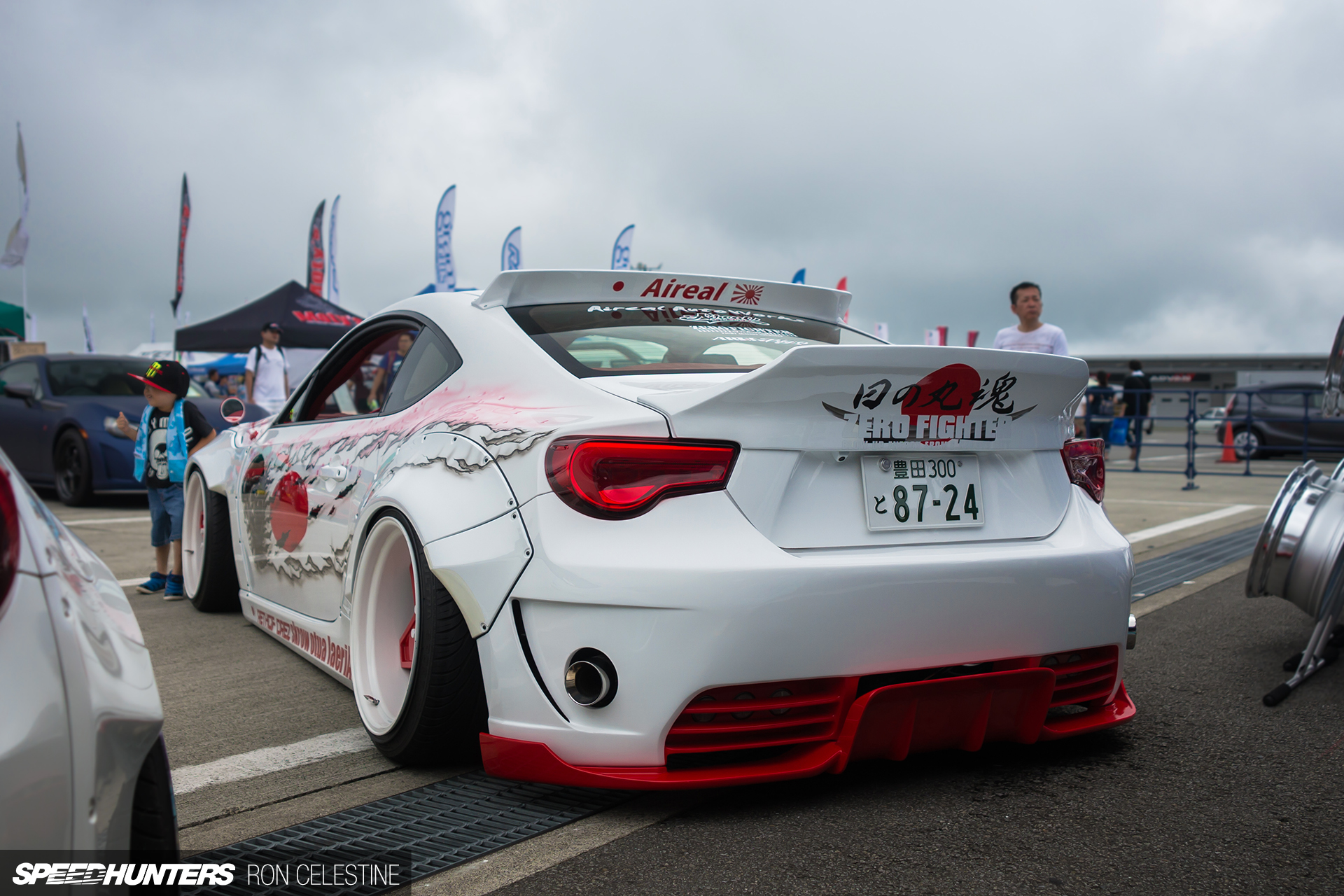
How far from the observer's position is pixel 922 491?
7.70 feet

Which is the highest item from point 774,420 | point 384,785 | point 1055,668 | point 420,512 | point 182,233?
point 182,233

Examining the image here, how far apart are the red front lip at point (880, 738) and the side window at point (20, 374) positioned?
380 inches

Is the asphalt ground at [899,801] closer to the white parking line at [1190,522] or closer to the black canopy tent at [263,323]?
the white parking line at [1190,522]

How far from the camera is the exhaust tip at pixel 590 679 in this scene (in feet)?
7.06

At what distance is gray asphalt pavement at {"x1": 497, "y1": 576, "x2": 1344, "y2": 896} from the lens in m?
1.96

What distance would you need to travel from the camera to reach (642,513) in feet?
7.02

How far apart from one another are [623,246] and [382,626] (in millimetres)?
25652

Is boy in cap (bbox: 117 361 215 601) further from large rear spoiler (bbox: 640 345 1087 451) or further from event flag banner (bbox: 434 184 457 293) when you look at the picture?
event flag banner (bbox: 434 184 457 293)

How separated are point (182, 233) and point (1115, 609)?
25124mm

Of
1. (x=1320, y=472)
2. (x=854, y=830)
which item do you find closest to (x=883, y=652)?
(x=854, y=830)

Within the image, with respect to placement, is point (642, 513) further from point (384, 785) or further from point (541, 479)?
point (384, 785)

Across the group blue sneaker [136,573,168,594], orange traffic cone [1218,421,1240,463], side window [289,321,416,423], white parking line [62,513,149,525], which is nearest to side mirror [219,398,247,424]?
side window [289,321,416,423]

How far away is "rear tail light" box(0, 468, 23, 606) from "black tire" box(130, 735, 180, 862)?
1.05ft

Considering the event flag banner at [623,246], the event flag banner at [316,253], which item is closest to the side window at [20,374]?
the event flag banner at [316,253]
